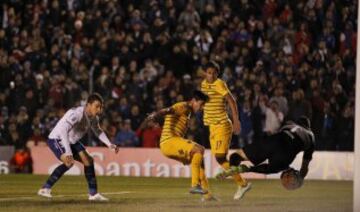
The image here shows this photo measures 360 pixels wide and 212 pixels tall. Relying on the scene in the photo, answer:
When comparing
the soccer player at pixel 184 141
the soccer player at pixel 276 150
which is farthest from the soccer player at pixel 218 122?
the soccer player at pixel 276 150

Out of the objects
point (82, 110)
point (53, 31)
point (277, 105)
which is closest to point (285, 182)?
point (82, 110)

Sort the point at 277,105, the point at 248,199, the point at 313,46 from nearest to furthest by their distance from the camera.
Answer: the point at 248,199 → the point at 277,105 → the point at 313,46

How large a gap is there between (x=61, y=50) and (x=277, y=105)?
6225 millimetres

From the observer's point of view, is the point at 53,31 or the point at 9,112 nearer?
the point at 9,112

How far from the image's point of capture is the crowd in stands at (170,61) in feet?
89.0

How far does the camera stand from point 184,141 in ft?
56.6

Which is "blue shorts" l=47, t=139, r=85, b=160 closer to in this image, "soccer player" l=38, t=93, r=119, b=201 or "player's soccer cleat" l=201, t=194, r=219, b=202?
A: "soccer player" l=38, t=93, r=119, b=201

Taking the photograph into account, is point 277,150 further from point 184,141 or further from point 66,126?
point 66,126

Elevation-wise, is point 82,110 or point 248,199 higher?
point 82,110

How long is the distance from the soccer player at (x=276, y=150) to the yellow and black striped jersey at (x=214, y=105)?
0.86 m

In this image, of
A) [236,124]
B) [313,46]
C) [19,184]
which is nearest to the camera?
[236,124]

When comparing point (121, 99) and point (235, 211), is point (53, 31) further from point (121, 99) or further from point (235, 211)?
point (235, 211)

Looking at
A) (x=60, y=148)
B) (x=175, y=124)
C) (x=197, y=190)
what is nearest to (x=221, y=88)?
(x=175, y=124)

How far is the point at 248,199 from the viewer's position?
1833 cm
